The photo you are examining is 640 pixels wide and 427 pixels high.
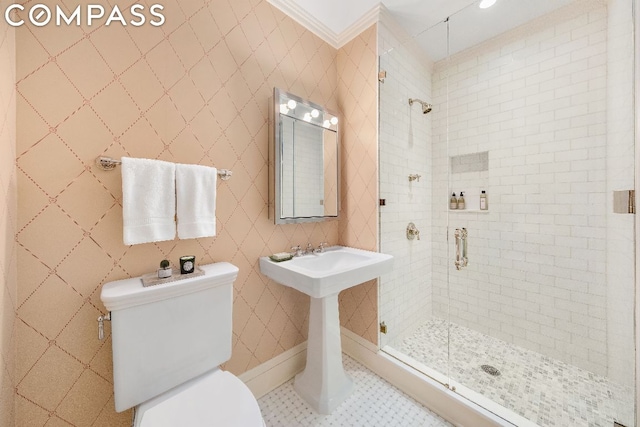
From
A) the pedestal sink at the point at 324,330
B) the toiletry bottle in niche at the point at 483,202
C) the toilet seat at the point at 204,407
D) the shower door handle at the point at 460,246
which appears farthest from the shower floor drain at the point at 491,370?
the toilet seat at the point at 204,407

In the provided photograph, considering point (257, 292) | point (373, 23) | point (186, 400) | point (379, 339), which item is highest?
point (373, 23)

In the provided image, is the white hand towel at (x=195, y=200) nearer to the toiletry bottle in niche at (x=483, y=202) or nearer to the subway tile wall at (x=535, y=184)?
the subway tile wall at (x=535, y=184)

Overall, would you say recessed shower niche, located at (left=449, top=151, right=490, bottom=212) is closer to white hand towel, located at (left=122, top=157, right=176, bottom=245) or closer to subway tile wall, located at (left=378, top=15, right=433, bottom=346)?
subway tile wall, located at (left=378, top=15, right=433, bottom=346)

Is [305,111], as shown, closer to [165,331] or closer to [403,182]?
[403,182]

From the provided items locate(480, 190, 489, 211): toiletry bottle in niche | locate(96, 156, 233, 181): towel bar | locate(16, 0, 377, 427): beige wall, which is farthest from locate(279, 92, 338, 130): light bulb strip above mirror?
locate(480, 190, 489, 211): toiletry bottle in niche

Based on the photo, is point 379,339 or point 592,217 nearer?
point 592,217

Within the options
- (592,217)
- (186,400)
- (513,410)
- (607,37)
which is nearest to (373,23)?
(607,37)

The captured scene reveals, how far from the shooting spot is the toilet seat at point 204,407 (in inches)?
33.2

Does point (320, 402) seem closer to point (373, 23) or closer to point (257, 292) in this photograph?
point (257, 292)

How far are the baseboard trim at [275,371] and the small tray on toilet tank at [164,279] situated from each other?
790mm

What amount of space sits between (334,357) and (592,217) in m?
2.02

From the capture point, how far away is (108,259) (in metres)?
1.06

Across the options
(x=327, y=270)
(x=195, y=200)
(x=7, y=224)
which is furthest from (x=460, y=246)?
(x=7, y=224)

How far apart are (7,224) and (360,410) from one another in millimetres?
1852
